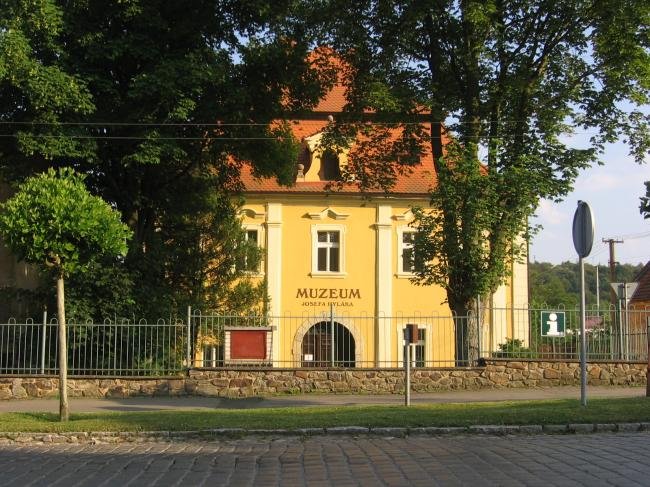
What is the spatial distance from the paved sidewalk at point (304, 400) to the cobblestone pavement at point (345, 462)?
6.18 m

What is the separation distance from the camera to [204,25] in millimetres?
21109

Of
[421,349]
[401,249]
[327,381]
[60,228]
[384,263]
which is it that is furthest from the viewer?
[401,249]

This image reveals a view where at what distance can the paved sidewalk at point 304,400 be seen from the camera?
16016mm

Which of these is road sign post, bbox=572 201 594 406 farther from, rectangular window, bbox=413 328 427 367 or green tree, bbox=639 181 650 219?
rectangular window, bbox=413 328 427 367

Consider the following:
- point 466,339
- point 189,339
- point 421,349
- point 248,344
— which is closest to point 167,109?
point 189,339

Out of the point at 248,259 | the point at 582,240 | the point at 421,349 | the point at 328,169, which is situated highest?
the point at 328,169

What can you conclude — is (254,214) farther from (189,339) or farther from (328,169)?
(189,339)

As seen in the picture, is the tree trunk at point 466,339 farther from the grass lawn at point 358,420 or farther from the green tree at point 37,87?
the green tree at point 37,87

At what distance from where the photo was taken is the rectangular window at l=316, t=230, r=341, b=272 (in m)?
33.0

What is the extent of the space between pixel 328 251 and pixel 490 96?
48.9 ft

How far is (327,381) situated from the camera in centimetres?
1842

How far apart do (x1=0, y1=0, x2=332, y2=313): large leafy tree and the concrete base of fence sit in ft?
11.3

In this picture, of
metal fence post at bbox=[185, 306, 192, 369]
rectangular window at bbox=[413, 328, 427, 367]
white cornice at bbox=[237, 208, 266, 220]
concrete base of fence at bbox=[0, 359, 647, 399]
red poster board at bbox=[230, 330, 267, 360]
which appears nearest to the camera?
concrete base of fence at bbox=[0, 359, 647, 399]

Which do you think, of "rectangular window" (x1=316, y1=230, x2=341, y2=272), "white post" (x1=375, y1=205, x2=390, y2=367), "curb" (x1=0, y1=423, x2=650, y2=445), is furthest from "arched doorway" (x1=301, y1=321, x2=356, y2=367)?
"curb" (x1=0, y1=423, x2=650, y2=445)
